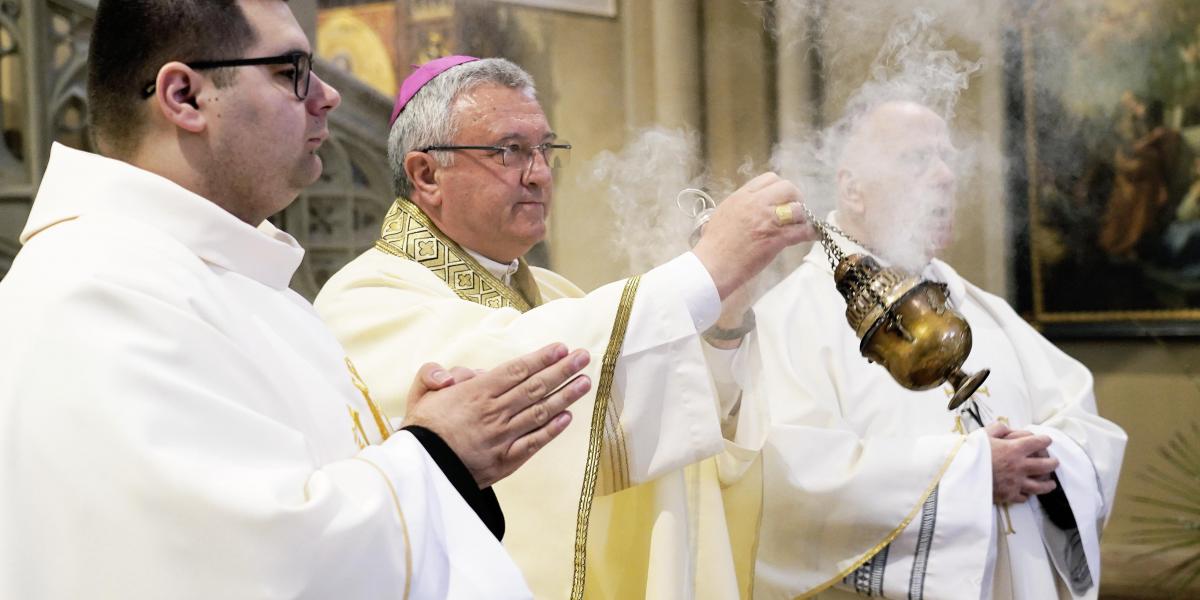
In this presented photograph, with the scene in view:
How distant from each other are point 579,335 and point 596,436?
20 cm

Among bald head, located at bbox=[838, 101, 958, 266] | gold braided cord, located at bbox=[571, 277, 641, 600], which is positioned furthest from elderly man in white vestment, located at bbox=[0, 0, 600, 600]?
bald head, located at bbox=[838, 101, 958, 266]

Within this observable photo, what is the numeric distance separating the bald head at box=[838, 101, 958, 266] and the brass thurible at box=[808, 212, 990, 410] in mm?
951

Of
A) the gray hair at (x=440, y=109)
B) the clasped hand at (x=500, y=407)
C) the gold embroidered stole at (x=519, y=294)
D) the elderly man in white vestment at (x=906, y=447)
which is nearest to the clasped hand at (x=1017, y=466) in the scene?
the elderly man in white vestment at (x=906, y=447)

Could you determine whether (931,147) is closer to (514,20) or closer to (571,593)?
(571,593)

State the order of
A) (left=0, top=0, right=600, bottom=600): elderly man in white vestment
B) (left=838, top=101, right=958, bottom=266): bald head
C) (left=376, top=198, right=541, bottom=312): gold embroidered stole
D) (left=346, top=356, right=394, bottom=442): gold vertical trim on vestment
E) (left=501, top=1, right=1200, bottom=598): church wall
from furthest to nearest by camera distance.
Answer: (left=501, top=1, right=1200, bottom=598): church wall, (left=838, top=101, right=958, bottom=266): bald head, (left=376, top=198, right=541, bottom=312): gold embroidered stole, (left=346, top=356, right=394, bottom=442): gold vertical trim on vestment, (left=0, top=0, right=600, bottom=600): elderly man in white vestment

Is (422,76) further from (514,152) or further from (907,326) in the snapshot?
(907,326)

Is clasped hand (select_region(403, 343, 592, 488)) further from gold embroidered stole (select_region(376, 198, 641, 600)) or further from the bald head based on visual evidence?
the bald head

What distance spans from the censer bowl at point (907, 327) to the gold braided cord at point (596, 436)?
418mm

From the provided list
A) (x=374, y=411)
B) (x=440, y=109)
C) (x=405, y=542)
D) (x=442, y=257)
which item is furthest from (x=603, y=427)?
(x=440, y=109)

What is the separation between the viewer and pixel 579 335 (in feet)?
7.29

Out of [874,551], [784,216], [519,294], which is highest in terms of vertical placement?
[784,216]

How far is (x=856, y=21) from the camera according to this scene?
3771 mm

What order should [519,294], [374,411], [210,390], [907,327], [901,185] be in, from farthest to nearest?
[901,185] → [519,294] → [907,327] → [374,411] → [210,390]

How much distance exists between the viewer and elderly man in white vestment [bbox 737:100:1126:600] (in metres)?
2.88
